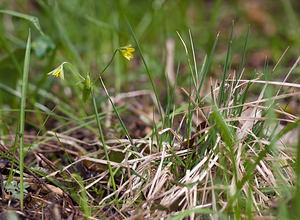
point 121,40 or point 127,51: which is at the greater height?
point 121,40

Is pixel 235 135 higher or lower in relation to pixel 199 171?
higher

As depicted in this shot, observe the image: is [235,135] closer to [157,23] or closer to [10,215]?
[10,215]

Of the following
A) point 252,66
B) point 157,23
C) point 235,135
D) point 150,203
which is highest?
point 157,23

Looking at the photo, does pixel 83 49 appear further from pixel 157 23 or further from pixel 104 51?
pixel 157 23

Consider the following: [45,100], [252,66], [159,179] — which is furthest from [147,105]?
[252,66]

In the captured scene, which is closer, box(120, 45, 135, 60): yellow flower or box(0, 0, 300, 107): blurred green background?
box(120, 45, 135, 60): yellow flower

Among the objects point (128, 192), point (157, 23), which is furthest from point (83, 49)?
point (128, 192)

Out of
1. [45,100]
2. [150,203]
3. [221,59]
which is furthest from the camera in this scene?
[221,59]

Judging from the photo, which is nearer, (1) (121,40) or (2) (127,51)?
(2) (127,51)

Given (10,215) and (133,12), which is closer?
(10,215)

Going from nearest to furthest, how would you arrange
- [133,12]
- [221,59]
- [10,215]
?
[10,215]
[221,59]
[133,12]

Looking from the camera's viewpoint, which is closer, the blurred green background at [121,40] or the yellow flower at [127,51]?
the yellow flower at [127,51]
